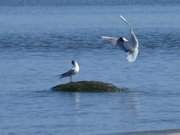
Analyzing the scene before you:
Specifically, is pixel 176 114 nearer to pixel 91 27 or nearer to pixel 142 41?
pixel 142 41

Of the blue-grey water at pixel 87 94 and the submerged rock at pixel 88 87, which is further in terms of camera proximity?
the submerged rock at pixel 88 87

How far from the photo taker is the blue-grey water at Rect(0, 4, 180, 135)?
875 inches

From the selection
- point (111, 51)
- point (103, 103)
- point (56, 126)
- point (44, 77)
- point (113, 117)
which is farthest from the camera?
point (111, 51)

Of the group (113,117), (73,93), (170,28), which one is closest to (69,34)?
(170,28)

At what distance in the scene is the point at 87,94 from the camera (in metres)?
27.3

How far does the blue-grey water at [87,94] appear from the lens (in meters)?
22.2

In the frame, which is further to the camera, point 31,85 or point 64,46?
point 64,46

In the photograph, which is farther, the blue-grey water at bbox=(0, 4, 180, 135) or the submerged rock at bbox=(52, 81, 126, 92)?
the submerged rock at bbox=(52, 81, 126, 92)

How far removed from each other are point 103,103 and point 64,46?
24.0 metres

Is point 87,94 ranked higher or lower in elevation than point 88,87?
lower

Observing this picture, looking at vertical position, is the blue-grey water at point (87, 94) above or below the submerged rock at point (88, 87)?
below

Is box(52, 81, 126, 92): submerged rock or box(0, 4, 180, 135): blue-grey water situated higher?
box(52, 81, 126, 92): submerged rock

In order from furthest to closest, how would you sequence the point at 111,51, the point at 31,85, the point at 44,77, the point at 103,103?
1. the point at 111,51
2. the point at 44,77
3. the point at 31,85
4. the point at 103,103

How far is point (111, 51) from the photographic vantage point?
149 feet
